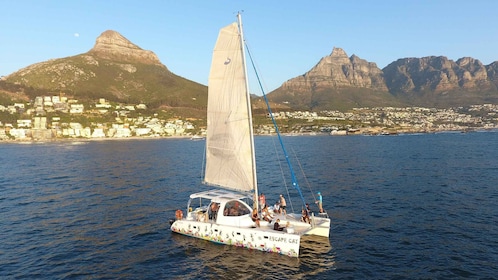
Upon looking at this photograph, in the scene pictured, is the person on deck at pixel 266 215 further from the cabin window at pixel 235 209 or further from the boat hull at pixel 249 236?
the cabin window at pixel 235 209

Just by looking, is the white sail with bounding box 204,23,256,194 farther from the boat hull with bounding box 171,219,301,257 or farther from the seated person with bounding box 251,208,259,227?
the boat hull with bounding box 171,219,301,257

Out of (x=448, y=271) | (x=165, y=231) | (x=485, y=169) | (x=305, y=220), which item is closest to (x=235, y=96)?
(x=305, y=220)

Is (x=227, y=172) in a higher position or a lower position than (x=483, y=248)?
higher

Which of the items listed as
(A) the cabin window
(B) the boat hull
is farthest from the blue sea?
(A) the cabin window

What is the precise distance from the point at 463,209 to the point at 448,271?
19148 millimetres

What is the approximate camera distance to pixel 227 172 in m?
28.5

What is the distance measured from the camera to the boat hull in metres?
24.4

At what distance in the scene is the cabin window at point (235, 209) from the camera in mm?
27156

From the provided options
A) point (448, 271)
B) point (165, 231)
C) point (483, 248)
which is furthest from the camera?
point (165, 231)

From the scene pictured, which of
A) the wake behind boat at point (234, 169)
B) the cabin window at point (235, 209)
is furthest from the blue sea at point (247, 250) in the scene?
the cabin window at point (235, 209)

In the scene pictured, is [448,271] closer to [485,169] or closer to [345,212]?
[345,212]

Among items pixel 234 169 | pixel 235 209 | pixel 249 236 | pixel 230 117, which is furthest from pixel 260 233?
pixel 230 117

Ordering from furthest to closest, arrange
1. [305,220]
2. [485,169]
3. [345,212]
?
[485,169] < [345,212] < [305,220]

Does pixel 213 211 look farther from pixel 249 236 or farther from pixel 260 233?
pixel 260 233
